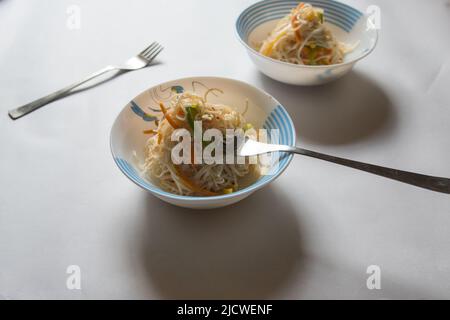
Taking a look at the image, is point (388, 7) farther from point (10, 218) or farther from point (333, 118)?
point (10, 218)

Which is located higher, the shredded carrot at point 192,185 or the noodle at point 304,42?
the noodle at point 304,42

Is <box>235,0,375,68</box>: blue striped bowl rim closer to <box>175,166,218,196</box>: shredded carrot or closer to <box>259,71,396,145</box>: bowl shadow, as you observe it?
<box>259,71,396,145</box>: bowl shadow

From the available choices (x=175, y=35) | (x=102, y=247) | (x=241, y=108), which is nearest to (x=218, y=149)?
(x=241, y=108)

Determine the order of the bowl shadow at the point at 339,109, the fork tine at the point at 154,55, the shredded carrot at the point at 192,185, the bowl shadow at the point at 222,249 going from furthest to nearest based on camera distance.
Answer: the fork tine at the point at 154,55 < the bowl shadow at the point at 339,109 < the shredded carrot at the point at 192,185 < the bowl shadow at the point at 222,249
